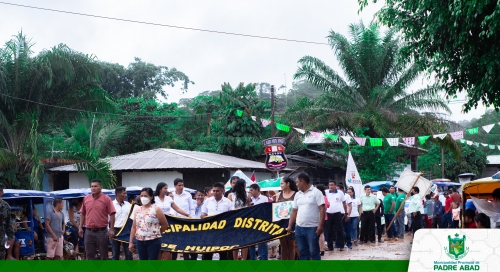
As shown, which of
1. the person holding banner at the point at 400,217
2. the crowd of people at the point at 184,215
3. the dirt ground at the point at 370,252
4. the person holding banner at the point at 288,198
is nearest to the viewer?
the crowd of people at the point at 184,215

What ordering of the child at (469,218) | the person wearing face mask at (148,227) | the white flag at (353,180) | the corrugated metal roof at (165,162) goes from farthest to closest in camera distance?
the corrugated metal roof at (165,162), the white flag at (353,180), the child at (469,218), the person wearing face mask at (148,227)

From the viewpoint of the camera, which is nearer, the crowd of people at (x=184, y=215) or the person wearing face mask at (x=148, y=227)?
the person wearing face mask at (x=148, y=227)

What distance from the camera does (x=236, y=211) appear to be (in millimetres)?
10828

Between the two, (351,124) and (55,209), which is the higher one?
(351,124)

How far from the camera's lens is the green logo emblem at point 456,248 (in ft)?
15.1

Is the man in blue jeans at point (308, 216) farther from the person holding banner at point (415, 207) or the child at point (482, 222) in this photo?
the person holding banner at point (415, 207)

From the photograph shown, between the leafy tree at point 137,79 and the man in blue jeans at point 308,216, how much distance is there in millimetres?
41974

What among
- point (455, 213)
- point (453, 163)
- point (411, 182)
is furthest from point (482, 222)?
point (453, 163)

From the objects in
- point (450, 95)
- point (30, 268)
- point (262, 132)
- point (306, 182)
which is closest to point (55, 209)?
point (306, 182)

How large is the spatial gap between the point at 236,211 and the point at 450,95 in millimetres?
6261

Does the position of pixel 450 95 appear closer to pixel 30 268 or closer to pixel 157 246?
pixel 157 246

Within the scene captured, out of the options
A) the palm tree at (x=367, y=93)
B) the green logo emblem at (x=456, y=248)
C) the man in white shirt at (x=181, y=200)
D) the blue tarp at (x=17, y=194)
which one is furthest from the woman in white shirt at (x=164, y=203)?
the palm tree at (x=367, y=93)

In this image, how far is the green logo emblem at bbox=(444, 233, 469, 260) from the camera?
4602 millimetres

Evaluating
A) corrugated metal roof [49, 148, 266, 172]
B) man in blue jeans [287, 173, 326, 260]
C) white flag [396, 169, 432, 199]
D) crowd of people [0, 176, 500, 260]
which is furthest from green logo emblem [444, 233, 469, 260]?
corrugated metal roof [49, 148, 266, 172]
